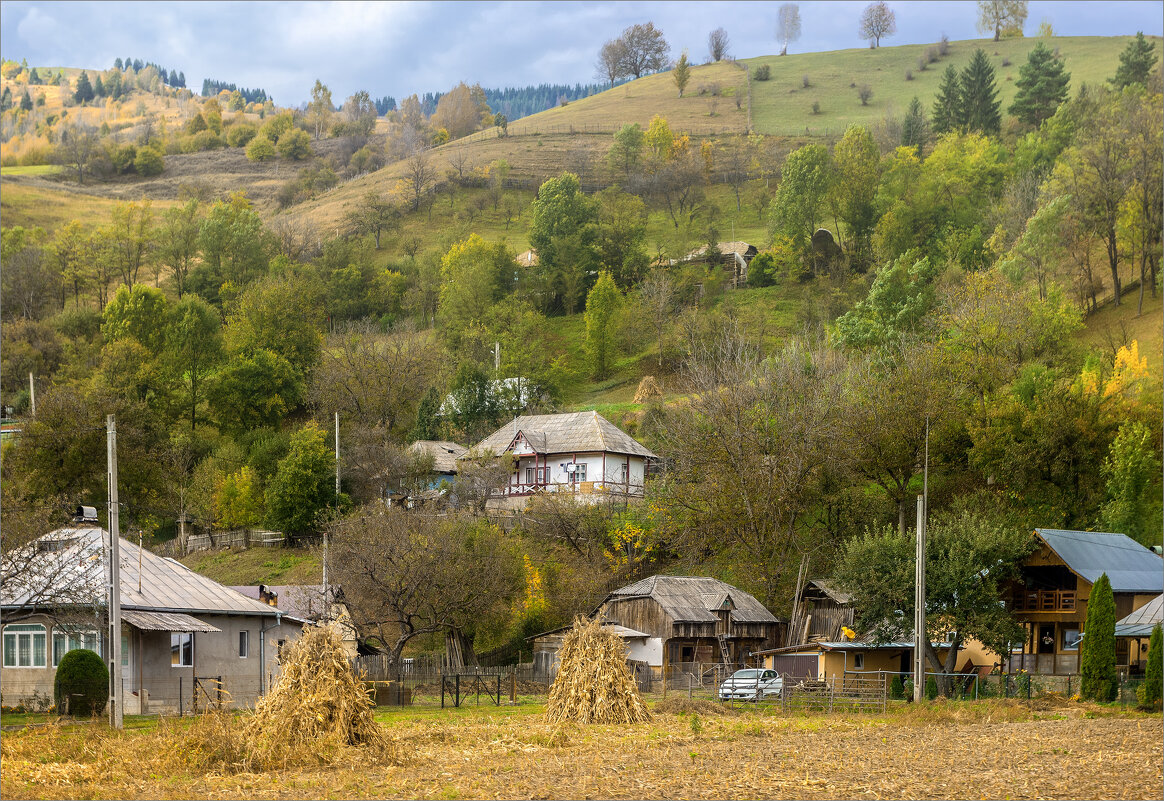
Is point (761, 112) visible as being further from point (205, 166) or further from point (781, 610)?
point (781, 610)

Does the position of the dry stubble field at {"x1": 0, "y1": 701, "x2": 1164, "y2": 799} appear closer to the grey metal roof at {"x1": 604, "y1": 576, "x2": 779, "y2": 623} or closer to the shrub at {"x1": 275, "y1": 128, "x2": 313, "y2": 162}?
the grey metal roof at {"x1": 604, "y1": 576, "x2": 779, "y2": 623}

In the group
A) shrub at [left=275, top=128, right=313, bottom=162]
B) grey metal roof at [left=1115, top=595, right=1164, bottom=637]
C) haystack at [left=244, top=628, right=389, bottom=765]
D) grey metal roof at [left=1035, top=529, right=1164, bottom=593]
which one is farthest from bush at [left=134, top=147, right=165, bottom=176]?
haystack at [left=244, top=628, right=389, bottom=765]

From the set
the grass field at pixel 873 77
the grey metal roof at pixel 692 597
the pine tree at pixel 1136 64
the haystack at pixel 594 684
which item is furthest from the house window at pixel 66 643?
the grass field at pixel 873 77

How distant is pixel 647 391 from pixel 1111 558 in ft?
127

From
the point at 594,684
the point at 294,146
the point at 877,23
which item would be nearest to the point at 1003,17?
the point at 877,23

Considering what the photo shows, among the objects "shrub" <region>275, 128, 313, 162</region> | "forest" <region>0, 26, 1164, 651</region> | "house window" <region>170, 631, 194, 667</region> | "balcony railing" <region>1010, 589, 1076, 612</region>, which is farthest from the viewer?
"shrub" <region>275, 128, 313, 162</region>

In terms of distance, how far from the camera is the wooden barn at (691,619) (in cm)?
4844

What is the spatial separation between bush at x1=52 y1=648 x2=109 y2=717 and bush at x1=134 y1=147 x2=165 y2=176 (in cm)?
16382

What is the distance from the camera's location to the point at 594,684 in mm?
30938

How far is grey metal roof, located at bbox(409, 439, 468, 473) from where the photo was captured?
71.2 metres

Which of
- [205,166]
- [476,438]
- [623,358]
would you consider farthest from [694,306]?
[205,166]

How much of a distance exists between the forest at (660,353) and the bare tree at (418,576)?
190 mm

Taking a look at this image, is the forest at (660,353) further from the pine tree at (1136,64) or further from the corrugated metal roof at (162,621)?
the corrugated metal roof at (162,621)

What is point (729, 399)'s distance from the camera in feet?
194
